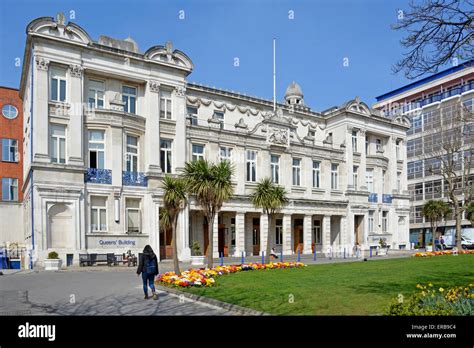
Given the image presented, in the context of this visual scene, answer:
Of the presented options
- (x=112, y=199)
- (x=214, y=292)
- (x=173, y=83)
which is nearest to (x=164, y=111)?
(x=173, y=83)

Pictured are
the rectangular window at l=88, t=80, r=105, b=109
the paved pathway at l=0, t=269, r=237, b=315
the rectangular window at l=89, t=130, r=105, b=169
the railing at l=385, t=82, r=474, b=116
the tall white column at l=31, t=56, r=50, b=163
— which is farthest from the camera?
the railing at l=385, t=82, r=474, b=116

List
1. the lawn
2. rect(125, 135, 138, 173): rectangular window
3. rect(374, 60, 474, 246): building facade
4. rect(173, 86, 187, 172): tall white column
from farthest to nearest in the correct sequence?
rect(374, 60, 474, 246): building facade, rect(173, 86, 187, 172): tall white column, rect(125, 135, 138, 173): rectangular window, the lawn

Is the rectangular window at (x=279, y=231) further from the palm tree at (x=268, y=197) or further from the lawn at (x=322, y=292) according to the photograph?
the lawn at (x=322, y=292)

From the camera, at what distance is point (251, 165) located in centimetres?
4281

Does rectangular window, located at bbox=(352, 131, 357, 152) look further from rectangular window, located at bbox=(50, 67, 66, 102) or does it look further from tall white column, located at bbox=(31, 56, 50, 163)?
tall white column, located at bbox=(31, 56, 50, 163)

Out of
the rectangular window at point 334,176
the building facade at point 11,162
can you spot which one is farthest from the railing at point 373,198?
the building facade at point 11,162

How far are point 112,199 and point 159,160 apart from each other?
4.94 metres

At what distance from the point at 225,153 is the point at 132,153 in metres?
8.99

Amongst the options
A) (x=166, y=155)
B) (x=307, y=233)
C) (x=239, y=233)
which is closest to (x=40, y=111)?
(x=166, y=155)

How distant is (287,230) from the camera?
44.3m

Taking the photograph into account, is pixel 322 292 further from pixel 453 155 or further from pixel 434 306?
pixel 453 155

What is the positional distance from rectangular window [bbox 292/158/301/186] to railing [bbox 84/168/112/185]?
19.5 meters

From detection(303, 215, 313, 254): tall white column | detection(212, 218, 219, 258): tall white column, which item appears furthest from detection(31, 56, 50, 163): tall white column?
detection(303, 215, 313, 254): tall white column

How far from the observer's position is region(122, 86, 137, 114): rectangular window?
1425 inches
